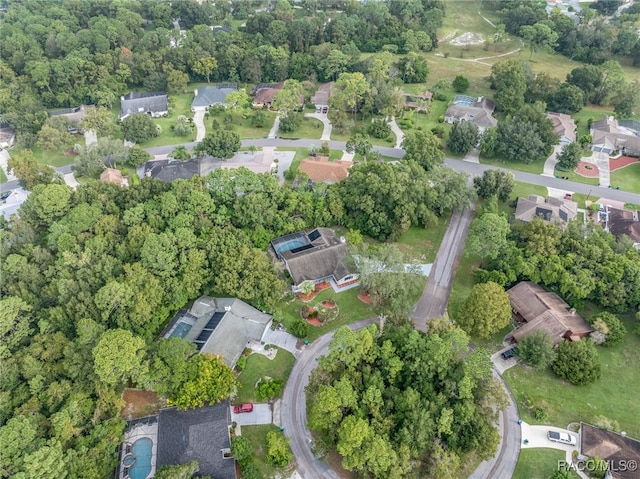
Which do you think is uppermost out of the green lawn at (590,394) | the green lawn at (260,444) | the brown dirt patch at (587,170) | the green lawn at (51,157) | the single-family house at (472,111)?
the single-family house at (472,111)

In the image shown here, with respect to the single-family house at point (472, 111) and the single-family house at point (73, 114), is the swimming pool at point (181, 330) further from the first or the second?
the single-family house at point (472, 111)

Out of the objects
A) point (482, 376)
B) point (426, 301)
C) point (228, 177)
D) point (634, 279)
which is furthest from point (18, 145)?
point (634, 279)

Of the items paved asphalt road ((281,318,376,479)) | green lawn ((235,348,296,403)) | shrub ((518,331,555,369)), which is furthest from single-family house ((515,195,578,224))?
green lawn ((235,348,296,403))

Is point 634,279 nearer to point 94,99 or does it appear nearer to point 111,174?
point 111,174

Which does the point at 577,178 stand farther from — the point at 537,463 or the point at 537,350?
the point at 537,463

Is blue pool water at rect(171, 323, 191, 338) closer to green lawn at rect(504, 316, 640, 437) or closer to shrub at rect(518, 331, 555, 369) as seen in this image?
green lawn at rect(504, 316, 640, 437)

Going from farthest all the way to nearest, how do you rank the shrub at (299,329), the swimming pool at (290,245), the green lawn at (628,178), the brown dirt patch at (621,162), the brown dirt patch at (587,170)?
the brown dirt patch at (621,162), the brown dirt patch at (587,170), the green lawn at (628,178), the swimming pool at (290,245), the shrub at (299,329)

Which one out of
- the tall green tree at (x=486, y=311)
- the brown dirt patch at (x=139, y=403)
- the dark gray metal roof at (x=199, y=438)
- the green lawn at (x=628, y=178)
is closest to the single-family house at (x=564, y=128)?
the green lawn at (x=628, y=178)
